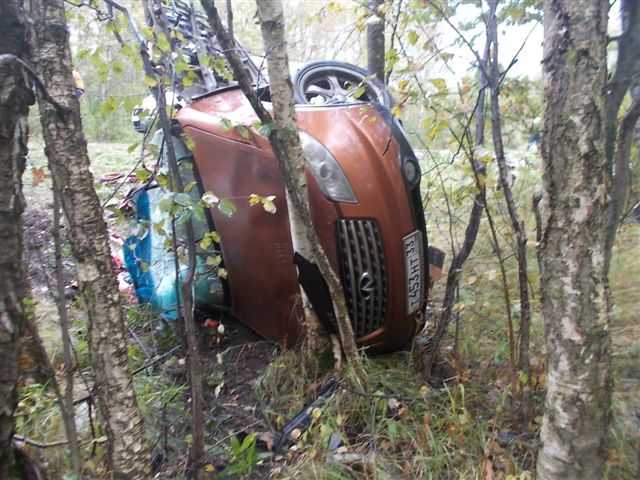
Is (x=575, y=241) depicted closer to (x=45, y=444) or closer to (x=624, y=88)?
(x=624, y=88)

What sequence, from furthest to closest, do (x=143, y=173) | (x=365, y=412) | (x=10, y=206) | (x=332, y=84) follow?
(x=332, y=84) → (x=365, y=412) → (x=143, y=173) → (x=10, y=206)

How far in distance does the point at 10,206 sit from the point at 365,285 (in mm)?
1554

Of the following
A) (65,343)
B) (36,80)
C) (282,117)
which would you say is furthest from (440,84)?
(65,343)

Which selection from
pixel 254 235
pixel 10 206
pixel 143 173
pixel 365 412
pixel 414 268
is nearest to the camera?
pixel 10 206

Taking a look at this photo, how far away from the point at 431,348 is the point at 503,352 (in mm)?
358

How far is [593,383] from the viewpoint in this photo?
148 cm

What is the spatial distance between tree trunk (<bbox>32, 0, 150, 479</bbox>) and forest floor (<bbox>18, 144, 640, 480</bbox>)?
255mm

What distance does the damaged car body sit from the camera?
241cm

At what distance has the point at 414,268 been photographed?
2.53m

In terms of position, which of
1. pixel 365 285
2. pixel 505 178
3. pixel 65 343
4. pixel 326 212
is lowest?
pixel 365 285

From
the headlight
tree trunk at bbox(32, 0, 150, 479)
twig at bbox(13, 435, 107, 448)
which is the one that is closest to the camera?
tree trunk at bbox(32, 0, 150, 479)

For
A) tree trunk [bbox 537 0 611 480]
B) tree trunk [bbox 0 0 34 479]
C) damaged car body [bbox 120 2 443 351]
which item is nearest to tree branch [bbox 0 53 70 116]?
tree trunk [bbox 0 0 34 479]

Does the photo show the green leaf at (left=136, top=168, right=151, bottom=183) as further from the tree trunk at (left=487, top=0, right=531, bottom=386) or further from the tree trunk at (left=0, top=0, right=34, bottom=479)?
the tree trunk at (left=487, top=0, right=531, bottom=386)

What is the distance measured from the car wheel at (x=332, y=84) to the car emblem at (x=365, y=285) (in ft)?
3.08
